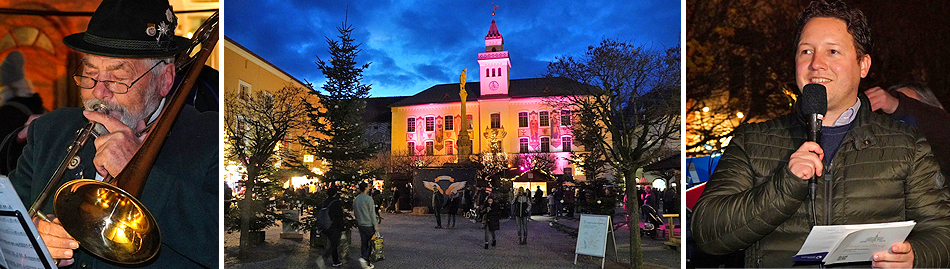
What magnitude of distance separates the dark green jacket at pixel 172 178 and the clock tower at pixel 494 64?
3843mm

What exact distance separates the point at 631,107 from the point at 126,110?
453 centimetres

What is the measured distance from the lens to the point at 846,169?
89.2 inches

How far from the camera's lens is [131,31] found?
2.37m

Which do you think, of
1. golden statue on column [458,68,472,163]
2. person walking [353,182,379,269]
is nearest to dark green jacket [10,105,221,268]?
person walking [353,182,379,269]

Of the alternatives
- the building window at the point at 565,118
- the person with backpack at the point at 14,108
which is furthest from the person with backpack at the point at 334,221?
the building window at the point at 565,118

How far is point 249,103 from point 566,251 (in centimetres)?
437

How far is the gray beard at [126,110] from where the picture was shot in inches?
94.8

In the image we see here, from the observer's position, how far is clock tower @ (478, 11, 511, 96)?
20.4 feet

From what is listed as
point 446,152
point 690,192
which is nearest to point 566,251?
point 446,152

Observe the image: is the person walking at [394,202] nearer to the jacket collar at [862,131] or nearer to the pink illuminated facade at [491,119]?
the pink illuminated facade at [491,119]

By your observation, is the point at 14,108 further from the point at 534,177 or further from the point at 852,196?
the point at 534,177

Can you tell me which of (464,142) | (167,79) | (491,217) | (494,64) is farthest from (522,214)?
(167,79)

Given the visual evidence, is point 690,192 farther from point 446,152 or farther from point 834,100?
point 446,152

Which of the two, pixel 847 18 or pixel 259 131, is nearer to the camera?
pixel 847 18
